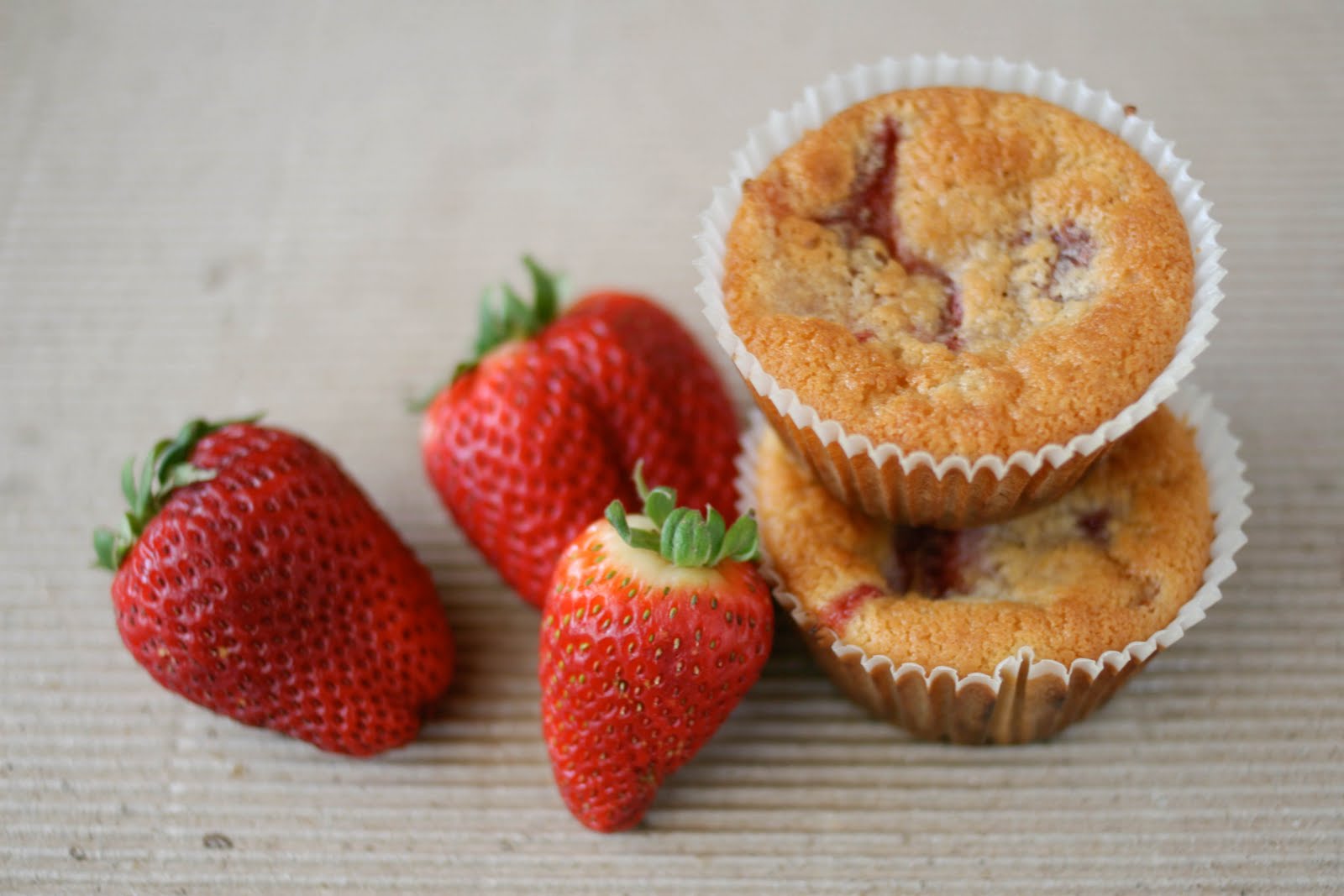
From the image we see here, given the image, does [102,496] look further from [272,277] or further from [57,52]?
[57,52]

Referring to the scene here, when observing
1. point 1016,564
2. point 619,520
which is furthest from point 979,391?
point 619,520

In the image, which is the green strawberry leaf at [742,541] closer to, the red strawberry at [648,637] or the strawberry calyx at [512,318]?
the red strawberry at [648,637]

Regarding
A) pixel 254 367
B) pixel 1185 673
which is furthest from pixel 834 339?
pixel 254 367

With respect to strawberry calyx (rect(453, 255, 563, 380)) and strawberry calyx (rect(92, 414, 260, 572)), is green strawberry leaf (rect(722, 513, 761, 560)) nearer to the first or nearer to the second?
strawberry calyx (rect(453, 255, 563, 380))

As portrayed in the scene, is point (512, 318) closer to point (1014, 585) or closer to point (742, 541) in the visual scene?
point (742, 541)

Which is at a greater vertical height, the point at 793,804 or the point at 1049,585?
the point at 1049,585

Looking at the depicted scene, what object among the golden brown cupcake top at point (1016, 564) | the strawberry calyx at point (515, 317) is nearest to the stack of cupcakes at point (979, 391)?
the golden brown cupcake top at point (1016, 564)
